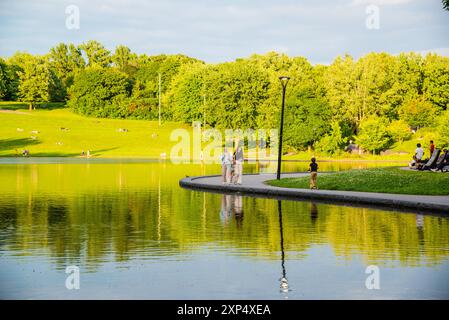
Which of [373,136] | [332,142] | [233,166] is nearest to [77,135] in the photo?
[332,142]

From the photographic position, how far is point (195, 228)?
19.1 metres

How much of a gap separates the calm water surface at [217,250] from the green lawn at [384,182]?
193 inches

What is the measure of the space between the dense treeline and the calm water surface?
214 feet

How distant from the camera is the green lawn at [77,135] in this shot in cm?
9438

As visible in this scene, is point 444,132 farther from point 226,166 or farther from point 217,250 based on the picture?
point 217,250

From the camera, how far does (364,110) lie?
326 feet

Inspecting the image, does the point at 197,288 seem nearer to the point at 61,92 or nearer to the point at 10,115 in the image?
the point at 10,115

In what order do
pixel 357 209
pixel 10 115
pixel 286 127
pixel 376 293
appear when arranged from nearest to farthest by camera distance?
pixel 376 293, pixel 357 209, pixel 286 127, pixel 10 115

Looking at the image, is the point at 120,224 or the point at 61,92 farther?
the point at 61,92

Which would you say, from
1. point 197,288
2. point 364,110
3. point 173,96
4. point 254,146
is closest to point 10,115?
point 173,96

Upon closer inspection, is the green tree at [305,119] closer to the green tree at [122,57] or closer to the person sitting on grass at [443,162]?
the person sitting on grass at [443,162]

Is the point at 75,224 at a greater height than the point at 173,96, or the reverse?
the point at 173,96

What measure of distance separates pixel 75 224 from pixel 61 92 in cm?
13662

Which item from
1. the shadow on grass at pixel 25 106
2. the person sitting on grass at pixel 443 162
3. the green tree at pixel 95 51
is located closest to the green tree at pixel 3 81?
the shadow on grass at pixel 25 106
